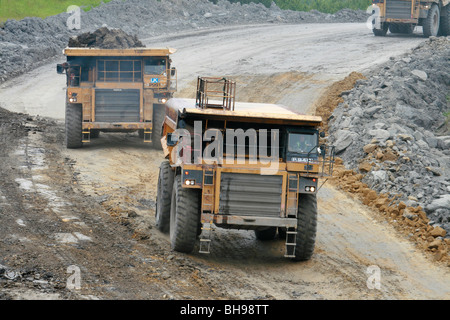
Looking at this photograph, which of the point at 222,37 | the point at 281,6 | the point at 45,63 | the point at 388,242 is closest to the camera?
the point at 388,242

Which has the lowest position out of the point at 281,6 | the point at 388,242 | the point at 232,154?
the point at 388,242

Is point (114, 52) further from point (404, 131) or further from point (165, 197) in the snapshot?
point (404, 131)

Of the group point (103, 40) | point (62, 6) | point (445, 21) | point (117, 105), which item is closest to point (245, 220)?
point (117, 105)

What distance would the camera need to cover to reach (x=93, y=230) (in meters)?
13.2

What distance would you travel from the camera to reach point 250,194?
11.6 meters

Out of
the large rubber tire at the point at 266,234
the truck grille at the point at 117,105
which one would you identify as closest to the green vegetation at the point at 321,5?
the truck grille at the point at 117,105

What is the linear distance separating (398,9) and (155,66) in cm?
1708

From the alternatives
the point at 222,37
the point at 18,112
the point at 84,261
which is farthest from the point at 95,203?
the point at 222,37

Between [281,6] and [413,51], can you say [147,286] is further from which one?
[281,6]

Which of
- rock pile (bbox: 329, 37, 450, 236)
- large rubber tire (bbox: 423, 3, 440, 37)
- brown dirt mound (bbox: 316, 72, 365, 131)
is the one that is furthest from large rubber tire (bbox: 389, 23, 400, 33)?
brown dirt mound (bbox: 316, 72, 365, 131)

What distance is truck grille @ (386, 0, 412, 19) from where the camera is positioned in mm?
33594

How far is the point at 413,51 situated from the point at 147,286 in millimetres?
21023

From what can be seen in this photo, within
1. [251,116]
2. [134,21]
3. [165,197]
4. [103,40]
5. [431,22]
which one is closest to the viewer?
[251,116]

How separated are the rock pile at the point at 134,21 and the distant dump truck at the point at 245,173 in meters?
21.4
